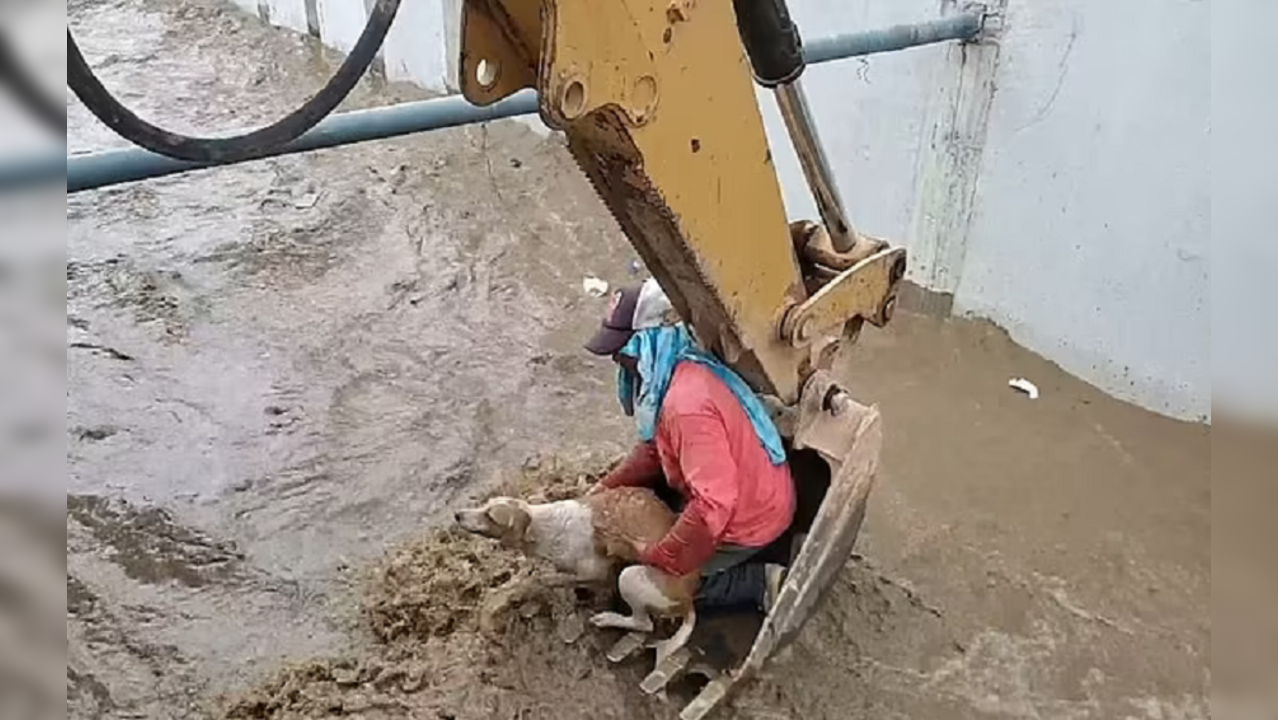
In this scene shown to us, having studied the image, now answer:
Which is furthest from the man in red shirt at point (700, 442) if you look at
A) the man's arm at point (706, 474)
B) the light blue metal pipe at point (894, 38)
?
the light blue metal pipe at point (894, 38)

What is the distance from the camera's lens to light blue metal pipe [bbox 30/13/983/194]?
193 cm

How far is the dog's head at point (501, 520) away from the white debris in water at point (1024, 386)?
1338 millimetres

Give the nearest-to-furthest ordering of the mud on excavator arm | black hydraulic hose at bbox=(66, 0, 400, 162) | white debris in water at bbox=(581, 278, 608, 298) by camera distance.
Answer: black hydraulic hose at bbox=(66, 0, 400, 162) → the mud on excavator arm → white debris in water at bbox=(581, 278, 608, 298)

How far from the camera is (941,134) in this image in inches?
125

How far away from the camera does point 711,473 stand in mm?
2139

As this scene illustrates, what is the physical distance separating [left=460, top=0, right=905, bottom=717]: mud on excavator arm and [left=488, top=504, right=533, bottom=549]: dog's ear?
0.39m

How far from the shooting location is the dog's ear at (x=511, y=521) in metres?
2.20

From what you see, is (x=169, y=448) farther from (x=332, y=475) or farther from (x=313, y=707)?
(x=313, y=707)

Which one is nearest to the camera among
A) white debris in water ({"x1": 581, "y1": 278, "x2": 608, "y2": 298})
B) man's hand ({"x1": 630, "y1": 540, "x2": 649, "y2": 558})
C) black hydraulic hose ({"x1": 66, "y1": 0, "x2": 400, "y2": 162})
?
black hydraulic hose ({"x1": 66, "y1": 0, "x2": 400, "y2": 162})

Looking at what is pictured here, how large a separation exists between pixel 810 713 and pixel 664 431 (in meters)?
0.53

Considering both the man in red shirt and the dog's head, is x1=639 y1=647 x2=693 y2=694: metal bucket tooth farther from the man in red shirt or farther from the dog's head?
the dog's head

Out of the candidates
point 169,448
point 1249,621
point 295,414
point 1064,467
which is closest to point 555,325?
point 295,414

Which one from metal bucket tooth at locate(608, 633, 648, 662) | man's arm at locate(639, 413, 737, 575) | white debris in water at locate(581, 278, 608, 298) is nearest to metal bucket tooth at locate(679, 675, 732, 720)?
metal bucket tooth at locate(608, 633, 648, 662)

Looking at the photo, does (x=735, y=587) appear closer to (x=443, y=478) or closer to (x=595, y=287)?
(x=443, y=478)
